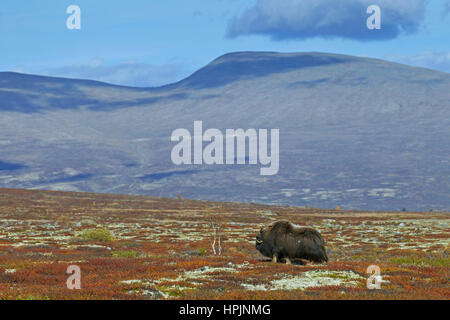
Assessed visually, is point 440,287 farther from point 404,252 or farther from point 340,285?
point 404,252

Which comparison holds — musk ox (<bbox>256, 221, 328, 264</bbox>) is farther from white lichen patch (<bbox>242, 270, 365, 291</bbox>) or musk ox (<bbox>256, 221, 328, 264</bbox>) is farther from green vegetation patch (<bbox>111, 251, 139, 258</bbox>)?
green vegetation patch (<bbox>111, 251, 139, 258</bbox>)

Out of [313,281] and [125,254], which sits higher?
[313,281]

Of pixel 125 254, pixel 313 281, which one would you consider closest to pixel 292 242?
pixel 313 281

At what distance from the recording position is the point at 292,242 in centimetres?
2539

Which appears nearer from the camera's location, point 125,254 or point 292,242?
point 292,242

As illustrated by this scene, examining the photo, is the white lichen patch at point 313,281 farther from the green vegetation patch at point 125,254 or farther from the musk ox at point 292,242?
the green vegetation patch at point 125,254

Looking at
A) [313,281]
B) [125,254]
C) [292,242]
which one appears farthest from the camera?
[125,254]

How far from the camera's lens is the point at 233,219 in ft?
261

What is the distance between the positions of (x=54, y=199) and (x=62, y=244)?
7507 cm

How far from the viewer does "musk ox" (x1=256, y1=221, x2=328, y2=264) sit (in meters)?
25.2

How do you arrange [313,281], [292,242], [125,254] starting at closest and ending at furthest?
[313,281]
[292,242]
[125,254]

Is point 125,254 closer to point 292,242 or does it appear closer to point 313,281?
point 292,242

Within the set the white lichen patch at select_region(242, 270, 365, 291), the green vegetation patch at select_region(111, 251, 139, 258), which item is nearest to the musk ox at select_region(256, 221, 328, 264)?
the white lichen patch at select_region(242, 270, 365, 291)
